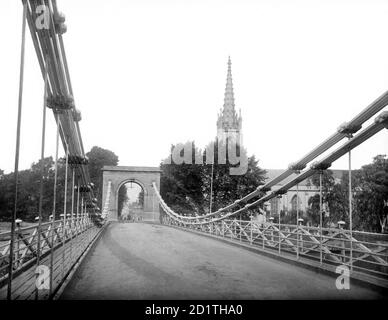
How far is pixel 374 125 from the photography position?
681 centimetres

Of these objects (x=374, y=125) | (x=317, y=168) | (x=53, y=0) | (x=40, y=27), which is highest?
(x=53, y=0)

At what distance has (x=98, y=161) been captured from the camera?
52.8m

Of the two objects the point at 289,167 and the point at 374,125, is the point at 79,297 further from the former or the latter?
the point at 289,167

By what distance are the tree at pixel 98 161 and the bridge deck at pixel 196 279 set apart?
4313 cm

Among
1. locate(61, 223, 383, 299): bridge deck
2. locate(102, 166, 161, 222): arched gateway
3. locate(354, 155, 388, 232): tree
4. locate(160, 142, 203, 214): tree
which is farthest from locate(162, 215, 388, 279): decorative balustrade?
locate(354, 155, 388, 232): tree

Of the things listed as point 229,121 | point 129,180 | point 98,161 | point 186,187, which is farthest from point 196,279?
point 229,121

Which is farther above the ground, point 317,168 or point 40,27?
point 40,27

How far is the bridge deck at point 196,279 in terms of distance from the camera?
5.66 metres

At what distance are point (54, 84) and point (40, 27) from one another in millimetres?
1176

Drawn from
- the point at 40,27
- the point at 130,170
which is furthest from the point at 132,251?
the point at 130,170
